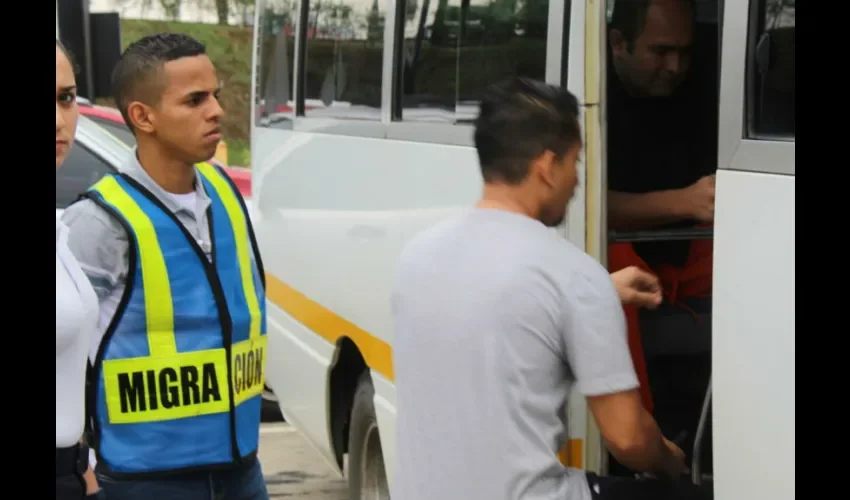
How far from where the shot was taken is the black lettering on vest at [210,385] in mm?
3531

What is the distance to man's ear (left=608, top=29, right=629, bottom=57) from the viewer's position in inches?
154

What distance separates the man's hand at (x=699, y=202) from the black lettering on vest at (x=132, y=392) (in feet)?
5.42

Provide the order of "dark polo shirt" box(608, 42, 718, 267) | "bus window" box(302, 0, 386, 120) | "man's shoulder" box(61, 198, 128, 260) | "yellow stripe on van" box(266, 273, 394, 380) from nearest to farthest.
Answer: "man's shoulder" box(61, 198, 128, 260) → "dark polo shirt" box(608, 42, 718, 267) → "yellow stripe on van" box(266, 273, 394, 380) → "bus window" box(302, 0, 386, 120)

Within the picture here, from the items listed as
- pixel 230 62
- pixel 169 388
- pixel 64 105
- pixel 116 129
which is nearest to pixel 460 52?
pixel 169 388

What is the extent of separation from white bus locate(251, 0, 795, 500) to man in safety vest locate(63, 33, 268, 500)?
2.87ft

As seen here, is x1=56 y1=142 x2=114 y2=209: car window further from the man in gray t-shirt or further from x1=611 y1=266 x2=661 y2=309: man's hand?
the man in gray t-shirt

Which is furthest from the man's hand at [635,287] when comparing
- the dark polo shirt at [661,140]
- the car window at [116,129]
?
the car window at [116,129]

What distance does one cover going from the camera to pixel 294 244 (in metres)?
6.21

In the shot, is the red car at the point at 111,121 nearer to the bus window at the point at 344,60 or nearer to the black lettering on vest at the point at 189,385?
the bus window at the point at 344,60

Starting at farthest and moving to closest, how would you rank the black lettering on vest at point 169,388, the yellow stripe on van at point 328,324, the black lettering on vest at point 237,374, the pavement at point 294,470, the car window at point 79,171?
the car window at point 79,171
the pavement at point 294,470
the yellow stripe on van at point 328,324
the black lettering on vest at point 237,374
the black lettering on vest at point 169,388

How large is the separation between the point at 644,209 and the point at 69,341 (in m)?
1.86

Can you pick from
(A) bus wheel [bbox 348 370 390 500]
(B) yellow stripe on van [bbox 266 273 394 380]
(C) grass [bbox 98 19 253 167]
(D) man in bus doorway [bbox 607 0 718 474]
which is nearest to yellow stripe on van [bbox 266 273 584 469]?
(B) yellow stripe on van [bbox 266 273 394 380]

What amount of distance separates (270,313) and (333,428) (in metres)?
1.27
